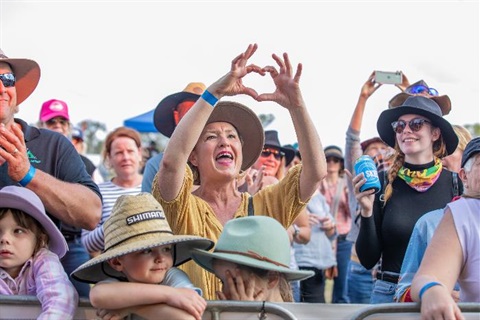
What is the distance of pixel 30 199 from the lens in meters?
3.12

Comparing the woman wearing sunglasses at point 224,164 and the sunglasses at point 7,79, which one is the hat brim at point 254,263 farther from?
the sunglasses at point 7,79

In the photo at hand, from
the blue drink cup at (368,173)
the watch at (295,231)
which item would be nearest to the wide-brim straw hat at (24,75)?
the blue drink cup at (368,173)

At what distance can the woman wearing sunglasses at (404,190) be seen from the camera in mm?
3965

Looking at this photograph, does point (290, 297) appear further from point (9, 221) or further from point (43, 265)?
point (9, 221)

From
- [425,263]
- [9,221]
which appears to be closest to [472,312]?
[425,263]

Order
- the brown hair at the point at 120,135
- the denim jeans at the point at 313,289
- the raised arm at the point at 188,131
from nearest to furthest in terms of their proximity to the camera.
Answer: the raised arm at the point at 188,131, the brown hair at the point at 120,135, the denim jeans at the point at 313,289

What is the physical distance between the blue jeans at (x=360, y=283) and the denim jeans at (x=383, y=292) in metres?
2.17

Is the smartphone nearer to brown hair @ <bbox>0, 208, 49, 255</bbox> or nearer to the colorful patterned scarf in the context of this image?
the colorful patterned scarf

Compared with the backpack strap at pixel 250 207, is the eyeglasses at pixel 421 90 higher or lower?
higher

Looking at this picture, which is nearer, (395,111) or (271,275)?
(271,275)

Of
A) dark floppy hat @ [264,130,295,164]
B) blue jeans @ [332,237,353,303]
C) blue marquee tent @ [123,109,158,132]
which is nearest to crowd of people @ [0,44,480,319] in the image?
dark floppy hat @ [264,130,295,164]

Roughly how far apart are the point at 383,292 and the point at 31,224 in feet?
6.08

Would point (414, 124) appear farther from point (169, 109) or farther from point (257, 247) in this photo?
point (257, 247)

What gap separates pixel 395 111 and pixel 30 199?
7.00 ft
